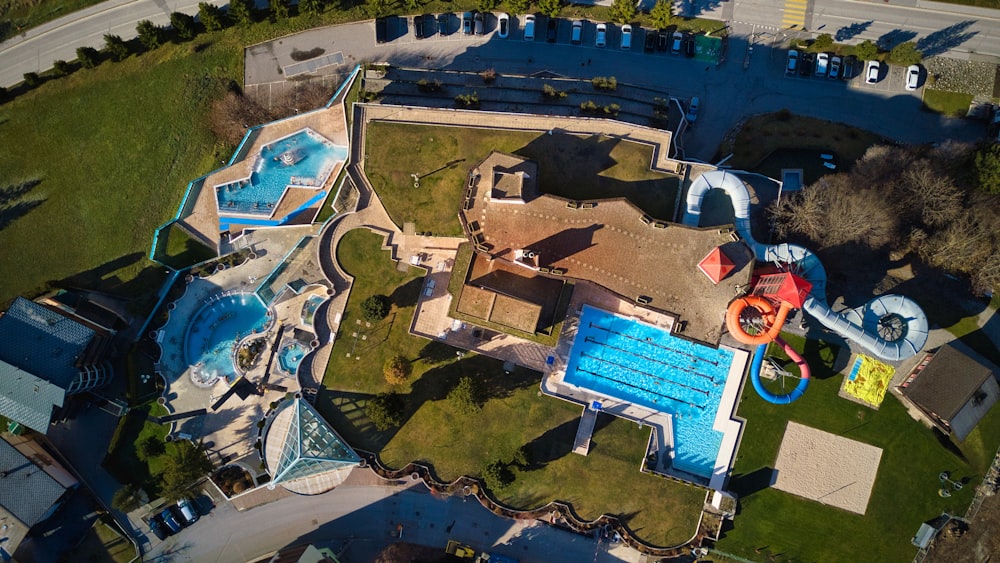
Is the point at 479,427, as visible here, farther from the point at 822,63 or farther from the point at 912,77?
the point at 912,77

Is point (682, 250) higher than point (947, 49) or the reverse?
the reverse

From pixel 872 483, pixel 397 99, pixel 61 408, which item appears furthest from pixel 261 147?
pixel 872 483

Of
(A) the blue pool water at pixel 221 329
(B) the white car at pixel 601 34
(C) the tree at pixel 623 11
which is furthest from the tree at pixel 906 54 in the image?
(A) the blue pool water at pixel 221 329

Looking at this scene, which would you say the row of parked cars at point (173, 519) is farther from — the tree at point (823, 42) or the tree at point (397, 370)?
the tree at point (823, 42)

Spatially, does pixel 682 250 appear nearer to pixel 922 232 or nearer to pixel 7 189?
pixel 922 232

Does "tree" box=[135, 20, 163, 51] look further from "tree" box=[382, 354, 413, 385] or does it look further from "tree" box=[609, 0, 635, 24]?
"tree" box=[609, 0, 635, 24]

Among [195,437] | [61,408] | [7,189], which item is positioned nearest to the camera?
[61,408]

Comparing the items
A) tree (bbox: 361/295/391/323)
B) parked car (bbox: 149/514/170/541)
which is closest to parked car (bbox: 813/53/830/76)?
tree (bbox: 361/295/391/323)
